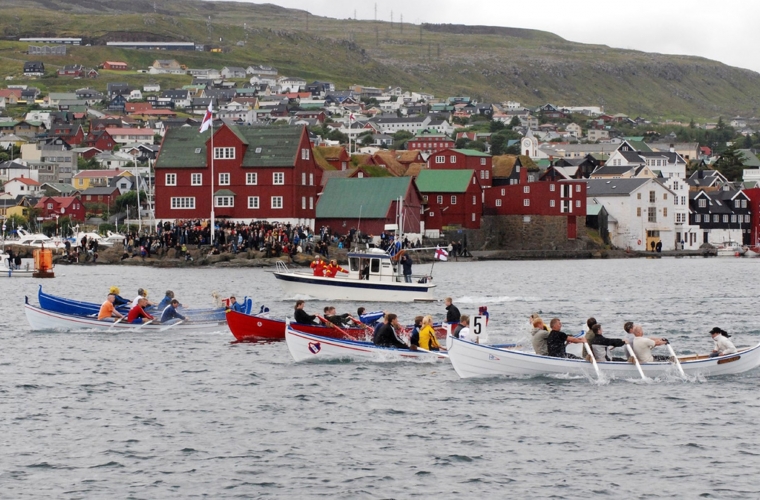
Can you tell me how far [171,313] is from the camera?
1763 inches

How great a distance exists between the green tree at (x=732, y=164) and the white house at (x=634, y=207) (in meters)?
51.9

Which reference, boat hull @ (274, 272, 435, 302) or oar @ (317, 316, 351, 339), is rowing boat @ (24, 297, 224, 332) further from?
boat hull @ (274, 272, 435, 302)

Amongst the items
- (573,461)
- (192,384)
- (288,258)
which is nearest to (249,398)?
Answer: (192,384)

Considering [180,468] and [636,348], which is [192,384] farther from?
[636,348]

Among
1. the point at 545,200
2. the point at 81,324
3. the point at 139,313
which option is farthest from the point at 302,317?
the point at 545,200

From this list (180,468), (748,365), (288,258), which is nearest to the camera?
(180,468)

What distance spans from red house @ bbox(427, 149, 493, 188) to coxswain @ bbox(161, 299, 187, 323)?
90.6m

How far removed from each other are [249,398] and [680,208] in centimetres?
11471

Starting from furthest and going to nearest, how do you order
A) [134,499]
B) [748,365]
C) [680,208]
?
[680,208], [748,365], [134,499]

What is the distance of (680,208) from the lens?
458 feet

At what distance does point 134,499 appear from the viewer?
22.0m

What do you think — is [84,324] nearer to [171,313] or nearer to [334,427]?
[171,313]

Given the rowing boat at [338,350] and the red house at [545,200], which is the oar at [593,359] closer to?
the rowing boat at [338,350]

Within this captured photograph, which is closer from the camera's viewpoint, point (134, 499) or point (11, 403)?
point (134, 499)
